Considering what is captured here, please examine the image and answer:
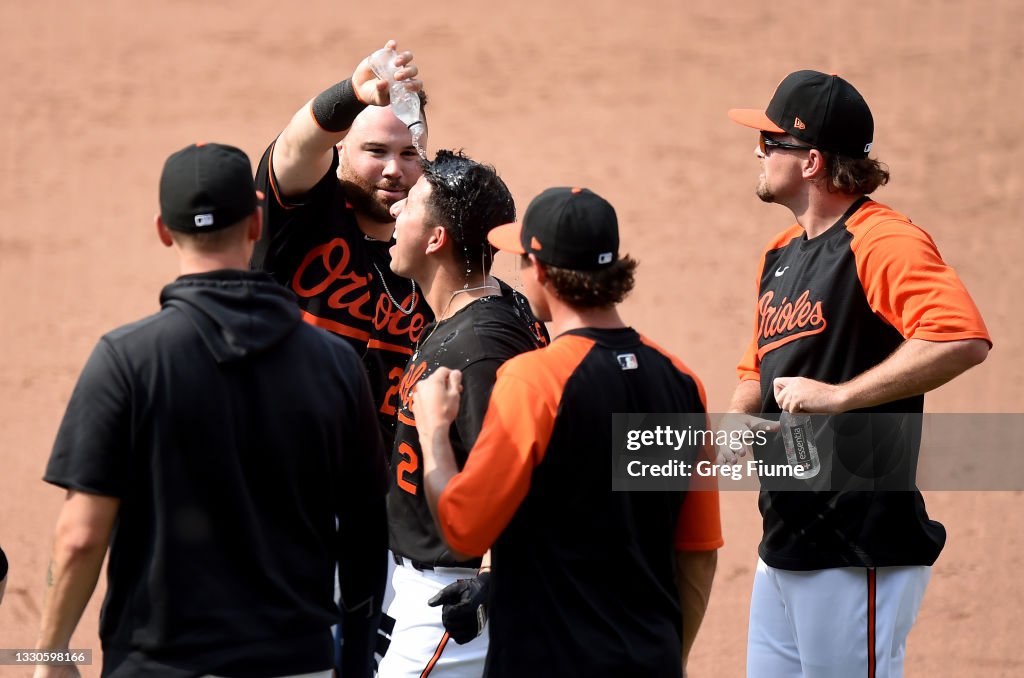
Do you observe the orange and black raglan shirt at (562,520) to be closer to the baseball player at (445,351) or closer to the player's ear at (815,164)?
the baseball player at (445,351)

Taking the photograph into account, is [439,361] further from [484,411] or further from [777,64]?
[777,64]

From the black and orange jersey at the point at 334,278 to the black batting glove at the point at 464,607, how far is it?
1.04 metres

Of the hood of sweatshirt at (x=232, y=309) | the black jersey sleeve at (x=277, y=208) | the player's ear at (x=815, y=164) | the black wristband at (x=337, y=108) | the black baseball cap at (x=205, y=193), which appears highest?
the black wristband at (x=337, y=108)

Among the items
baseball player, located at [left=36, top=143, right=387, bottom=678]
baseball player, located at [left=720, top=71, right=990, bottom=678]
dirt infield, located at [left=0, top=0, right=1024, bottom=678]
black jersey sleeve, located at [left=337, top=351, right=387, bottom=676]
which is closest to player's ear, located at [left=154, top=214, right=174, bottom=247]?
baseball player, located at [left=36, top=143, right=387, bottom=678]

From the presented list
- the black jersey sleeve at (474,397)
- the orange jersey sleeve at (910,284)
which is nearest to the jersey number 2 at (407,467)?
the black jersey sleeve at (474,397)

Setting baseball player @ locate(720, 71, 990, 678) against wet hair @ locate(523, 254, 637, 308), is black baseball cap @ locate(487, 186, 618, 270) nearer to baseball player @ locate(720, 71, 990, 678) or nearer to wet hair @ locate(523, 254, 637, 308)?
wet hair @ locate(523, 254, 637, 308)

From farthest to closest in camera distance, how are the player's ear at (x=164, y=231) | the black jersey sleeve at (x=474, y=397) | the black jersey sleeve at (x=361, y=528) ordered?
1. the black jersey sleeve at (x=474, y=397)
2. the black jersey sleeve at (x=361, y=528)
3. the player's ear at (x=164, y=231)

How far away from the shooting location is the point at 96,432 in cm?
254

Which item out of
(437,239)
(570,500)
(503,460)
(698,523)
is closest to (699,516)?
(698,523)

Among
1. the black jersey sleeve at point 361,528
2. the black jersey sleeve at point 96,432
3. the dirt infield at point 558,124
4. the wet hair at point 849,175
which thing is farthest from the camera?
the dirt infield at point 558,124

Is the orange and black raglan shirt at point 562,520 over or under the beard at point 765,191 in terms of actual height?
under

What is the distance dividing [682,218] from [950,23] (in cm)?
399

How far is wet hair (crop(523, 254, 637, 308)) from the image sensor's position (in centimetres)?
305

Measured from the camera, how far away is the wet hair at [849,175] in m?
4.01
